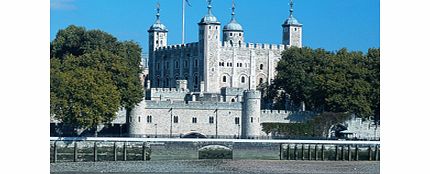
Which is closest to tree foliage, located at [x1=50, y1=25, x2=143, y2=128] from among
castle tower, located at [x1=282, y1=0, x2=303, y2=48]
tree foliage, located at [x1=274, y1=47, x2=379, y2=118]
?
tree foliage, located at [x1=274, y1=47, x2=379, y2=118]

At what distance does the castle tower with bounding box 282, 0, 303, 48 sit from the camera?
43125 mm

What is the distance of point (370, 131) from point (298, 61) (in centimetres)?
595

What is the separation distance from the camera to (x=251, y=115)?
32.1 metres

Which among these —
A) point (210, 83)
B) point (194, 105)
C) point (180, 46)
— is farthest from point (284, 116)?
point (180, 46)

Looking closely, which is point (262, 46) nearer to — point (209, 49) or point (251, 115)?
point (209, 49)

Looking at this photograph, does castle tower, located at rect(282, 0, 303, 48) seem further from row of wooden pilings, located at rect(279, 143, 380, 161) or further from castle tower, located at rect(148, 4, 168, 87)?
row of wooden pilings, located at rect(279, 143, 380, 161)

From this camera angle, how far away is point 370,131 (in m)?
31.0

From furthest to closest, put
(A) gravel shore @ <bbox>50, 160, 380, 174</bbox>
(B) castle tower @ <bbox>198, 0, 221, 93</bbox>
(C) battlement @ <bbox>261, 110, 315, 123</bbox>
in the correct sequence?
(B) castle tower @ <bbox>198, 0, 221, 93</bbox>
(C) battlement @ <bbox>261, 110, 315, 123</bbox>
(A) gravel shore @ <bbox>50, 160, 380, 174</bbox>

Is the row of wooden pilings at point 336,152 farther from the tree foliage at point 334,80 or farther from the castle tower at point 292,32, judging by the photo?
the castle tower at point 292,32

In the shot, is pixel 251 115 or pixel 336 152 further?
pixel 251 115

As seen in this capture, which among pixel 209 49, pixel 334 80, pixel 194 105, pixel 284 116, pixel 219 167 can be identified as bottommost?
pixel 219 167

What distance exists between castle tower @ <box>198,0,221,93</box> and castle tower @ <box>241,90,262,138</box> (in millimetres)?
7550
